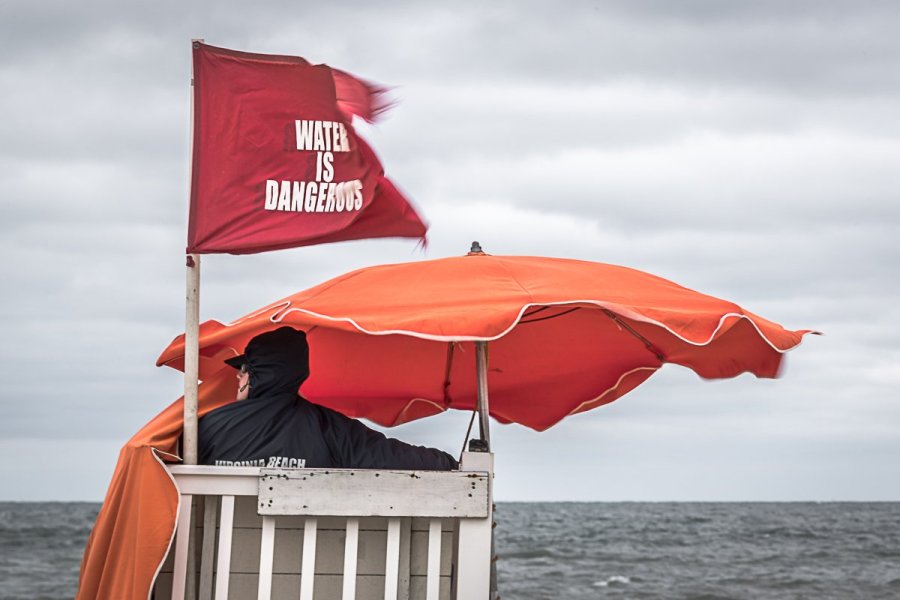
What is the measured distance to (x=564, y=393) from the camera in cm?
700

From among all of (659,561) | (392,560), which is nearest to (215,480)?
Answer: (392,560)

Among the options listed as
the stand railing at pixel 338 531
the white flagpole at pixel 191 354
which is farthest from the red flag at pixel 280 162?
the stand railing at pixel 338 531

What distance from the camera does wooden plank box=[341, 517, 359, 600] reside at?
4215mm

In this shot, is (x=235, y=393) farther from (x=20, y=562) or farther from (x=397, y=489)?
(x=20, y=562)

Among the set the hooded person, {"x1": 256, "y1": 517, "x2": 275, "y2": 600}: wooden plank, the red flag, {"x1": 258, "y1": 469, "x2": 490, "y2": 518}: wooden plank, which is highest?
the red flag

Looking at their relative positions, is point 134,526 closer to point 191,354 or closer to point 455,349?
point 191,354

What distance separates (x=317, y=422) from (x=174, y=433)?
584 millimetres

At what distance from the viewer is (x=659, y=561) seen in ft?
97.8

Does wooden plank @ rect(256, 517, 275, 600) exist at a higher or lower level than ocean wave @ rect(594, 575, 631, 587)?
higher

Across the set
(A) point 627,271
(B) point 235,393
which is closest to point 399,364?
(B) point 235,393

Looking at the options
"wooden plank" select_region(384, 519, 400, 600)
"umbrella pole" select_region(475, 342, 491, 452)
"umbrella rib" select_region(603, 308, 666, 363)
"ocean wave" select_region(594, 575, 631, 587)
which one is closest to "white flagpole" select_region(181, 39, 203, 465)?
"wooden plank" select_region(384, 519, 400, 600)

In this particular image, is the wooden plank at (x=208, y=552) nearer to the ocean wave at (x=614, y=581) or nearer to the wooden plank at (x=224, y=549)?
the wooden plank at (x=224, y=549)

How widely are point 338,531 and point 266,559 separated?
0.93 feet

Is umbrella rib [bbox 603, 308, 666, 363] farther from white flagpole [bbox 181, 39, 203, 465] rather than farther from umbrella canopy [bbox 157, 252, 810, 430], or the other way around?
white flagpole [bbox 181, 39, 203, 465]
